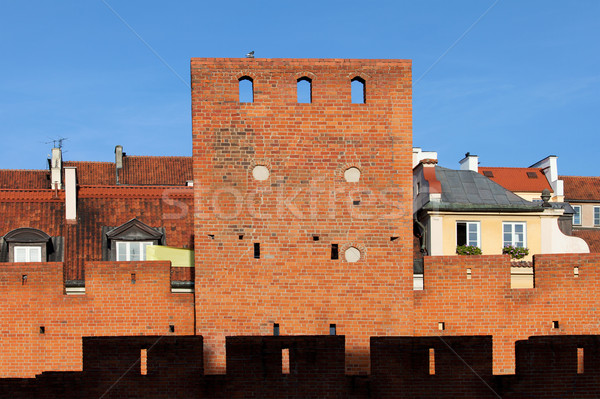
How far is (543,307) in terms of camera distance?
19.4 meters

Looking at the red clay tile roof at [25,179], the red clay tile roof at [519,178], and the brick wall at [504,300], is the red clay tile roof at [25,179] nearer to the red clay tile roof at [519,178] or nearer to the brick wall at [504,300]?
the red clay tile roof at [519,178]

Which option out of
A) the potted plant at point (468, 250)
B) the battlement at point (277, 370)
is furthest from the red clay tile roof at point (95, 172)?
the battlement at point (277, 370)

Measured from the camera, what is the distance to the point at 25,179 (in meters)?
48.2

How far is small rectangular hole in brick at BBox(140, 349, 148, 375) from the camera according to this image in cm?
1650

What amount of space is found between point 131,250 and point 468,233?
9.14 meters

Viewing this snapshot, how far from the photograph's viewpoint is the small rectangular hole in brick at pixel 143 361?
1650cm

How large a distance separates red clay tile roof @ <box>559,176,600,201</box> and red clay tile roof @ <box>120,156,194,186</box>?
22.1 metres

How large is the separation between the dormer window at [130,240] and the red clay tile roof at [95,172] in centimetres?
2433

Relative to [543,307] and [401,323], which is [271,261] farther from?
[543,307]

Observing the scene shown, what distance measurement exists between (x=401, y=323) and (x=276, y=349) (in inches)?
131

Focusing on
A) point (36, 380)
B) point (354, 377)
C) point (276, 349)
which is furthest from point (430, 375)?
point (36, 380)

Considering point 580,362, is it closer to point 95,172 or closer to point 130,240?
point 130,240

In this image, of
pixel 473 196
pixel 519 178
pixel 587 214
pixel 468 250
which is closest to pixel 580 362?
pixel 468 250

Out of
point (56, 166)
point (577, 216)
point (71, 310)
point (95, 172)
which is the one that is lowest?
point (71, 310)
